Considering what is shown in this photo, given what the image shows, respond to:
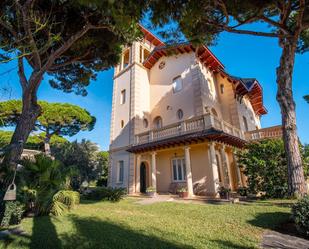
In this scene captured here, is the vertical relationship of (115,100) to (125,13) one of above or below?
above

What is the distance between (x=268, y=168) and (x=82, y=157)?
20.2 meters

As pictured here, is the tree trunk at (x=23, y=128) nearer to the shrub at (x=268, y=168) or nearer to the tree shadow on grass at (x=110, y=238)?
the tree shadow on grass at (x=110, y=238)

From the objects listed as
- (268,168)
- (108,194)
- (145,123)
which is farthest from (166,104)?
(268,168)

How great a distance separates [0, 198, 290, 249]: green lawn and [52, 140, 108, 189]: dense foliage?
54.3 feet

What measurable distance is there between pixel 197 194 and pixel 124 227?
8581 mm

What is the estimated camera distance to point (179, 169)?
580 inches

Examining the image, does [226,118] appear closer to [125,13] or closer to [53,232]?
[125,13]

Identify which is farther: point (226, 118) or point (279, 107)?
point (226, 118)

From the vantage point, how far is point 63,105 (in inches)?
883

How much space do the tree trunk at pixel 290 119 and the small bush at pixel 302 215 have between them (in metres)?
3.83

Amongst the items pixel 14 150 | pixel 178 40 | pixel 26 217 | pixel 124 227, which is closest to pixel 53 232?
pixel 124 227

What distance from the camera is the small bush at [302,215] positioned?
4.56 m

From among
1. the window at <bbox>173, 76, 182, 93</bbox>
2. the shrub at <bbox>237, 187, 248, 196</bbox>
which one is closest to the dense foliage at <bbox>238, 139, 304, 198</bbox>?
the shrub at <bbox>237, 187, 248, 196</bbox>

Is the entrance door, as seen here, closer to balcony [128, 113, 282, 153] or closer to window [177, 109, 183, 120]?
balcony [128, 113, 282, 153]
